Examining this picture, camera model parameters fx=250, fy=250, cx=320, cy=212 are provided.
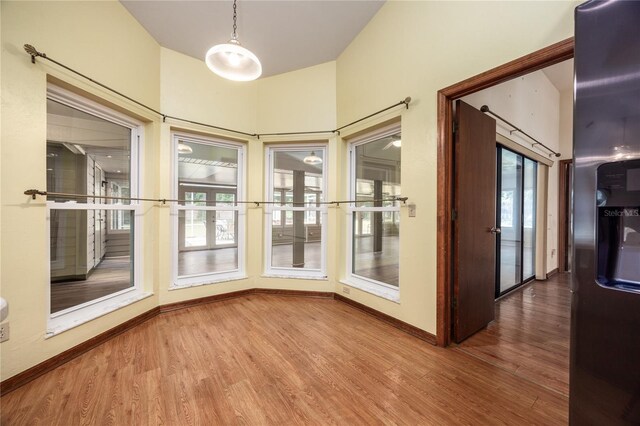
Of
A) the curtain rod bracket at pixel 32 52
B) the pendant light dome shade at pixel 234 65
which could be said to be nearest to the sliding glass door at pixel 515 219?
the pendant light dome shade at pixel 234 65

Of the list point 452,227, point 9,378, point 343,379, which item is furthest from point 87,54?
point 452,227

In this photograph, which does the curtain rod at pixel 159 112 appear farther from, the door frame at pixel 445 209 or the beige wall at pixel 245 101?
the door frame at pixel 445 209

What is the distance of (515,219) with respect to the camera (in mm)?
3844

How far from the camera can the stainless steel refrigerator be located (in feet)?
2.66

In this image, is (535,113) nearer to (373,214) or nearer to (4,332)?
(373,214)

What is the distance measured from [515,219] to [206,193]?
455 centimetres

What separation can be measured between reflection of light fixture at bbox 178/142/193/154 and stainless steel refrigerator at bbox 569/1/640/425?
11.4 feet

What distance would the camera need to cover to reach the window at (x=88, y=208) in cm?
210

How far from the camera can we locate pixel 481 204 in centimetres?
241

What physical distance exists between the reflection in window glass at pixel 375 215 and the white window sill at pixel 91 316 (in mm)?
2484

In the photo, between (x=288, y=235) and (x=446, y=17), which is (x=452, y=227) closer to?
(x=446, y=17)

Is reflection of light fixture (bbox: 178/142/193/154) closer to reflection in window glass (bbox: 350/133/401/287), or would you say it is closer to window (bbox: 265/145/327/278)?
window (bbox: 265/145/327/278)

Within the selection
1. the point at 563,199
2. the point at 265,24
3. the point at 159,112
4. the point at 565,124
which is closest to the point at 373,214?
the point at 265,24

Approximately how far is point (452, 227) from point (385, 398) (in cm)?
141
